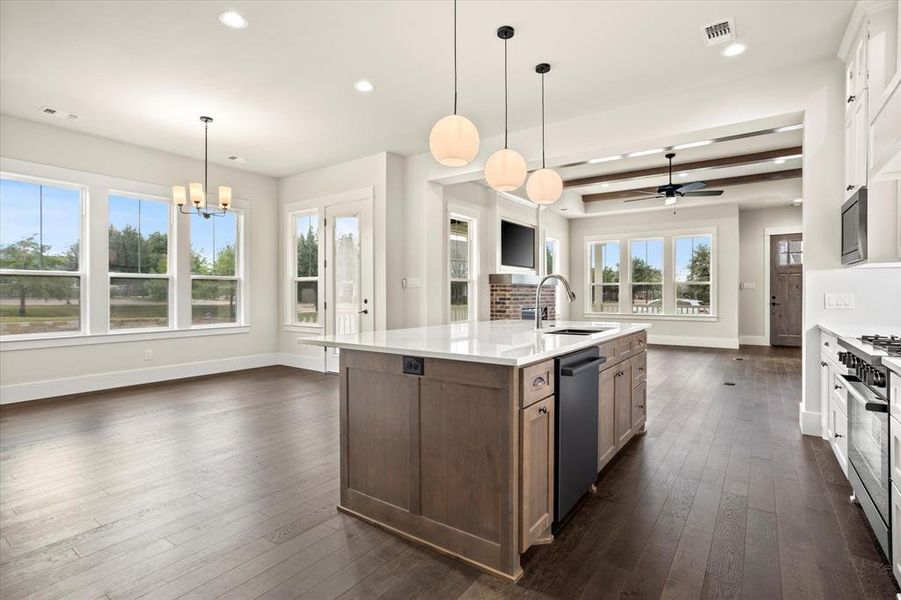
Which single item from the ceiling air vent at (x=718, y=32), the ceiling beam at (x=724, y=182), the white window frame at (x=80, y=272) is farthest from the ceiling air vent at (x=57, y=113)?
the ceiling beam at (x=724, y=182)

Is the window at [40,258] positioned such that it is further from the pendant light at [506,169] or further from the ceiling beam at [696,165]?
the ceiling beam at [696,165]

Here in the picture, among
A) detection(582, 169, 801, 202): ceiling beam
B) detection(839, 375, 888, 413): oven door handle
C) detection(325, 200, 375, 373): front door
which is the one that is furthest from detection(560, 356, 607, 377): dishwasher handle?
detection(582, 169, 801, 202): ceiling beam

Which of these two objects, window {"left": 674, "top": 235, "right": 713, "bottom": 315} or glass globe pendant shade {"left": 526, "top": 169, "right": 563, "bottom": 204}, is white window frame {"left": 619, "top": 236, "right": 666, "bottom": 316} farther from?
glass globe pendant shade {"left": 526, "top": 169, "right": 563, "bottom": 204}

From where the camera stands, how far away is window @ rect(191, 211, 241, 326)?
245 inches

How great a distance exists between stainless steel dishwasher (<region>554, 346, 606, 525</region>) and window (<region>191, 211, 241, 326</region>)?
18.4 ft

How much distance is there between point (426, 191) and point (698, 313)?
659 centimetres

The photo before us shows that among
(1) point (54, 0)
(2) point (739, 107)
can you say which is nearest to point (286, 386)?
(1) point (54, 0)

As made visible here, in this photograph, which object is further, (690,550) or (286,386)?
(286,386)

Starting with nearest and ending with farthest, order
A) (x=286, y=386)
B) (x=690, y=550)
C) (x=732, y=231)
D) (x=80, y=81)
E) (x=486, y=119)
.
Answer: (x=690, y=550) → (x=80, y=81) → (x=486, y=119) → (x=286, y=386) → (x=732, y=231)

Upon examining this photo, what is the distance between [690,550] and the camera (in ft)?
6.63

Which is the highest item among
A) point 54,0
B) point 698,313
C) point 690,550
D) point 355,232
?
point 54,0

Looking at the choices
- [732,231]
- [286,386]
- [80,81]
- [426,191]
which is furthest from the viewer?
[732,231]

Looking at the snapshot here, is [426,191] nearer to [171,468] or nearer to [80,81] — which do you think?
[80,81]

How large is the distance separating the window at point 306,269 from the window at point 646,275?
6.88 m
